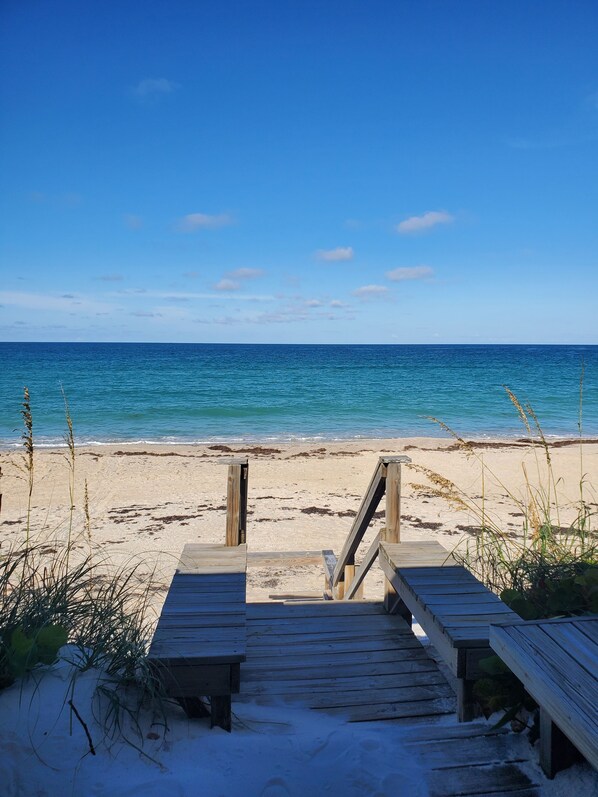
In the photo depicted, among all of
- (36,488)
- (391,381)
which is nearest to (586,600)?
(36,488)

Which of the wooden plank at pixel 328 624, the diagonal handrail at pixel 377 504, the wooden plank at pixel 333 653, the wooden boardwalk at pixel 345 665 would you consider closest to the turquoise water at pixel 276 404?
the diagonal handrail at pixel 377 504

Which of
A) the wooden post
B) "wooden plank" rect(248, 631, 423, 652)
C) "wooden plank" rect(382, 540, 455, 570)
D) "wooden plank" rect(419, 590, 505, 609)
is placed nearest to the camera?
"wooden plank" rect(419, 590, 505, 609)

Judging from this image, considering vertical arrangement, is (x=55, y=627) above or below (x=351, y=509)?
above

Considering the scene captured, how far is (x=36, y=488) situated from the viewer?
431 inches

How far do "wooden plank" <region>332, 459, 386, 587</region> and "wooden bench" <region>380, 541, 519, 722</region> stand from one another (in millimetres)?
476

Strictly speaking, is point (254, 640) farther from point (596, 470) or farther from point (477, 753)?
point (596, 470)

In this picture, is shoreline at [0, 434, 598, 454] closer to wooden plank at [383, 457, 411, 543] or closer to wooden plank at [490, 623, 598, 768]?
wooden plank at [383, 457, 411, 543]

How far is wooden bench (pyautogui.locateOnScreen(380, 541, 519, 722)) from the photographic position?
98.7 inches

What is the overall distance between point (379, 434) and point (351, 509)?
9.56m

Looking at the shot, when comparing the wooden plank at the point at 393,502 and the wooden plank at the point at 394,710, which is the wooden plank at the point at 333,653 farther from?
the wooden plank at the point at 393,502

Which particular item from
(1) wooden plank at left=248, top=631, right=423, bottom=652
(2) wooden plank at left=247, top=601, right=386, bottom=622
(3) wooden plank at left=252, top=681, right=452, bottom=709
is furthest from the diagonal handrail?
(3) wooden plank at left=252, top=681, right=452, bottom=709

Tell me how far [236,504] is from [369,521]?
3.98 ft

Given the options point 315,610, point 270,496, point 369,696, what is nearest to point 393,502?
point 315,610

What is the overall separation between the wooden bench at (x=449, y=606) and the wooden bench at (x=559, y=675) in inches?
15.6
